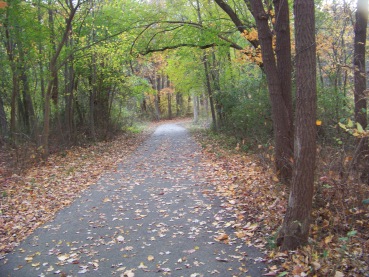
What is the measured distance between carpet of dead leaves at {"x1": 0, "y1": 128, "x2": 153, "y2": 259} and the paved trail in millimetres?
406

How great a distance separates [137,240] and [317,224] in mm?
3021

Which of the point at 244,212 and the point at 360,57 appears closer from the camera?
the point at 244,212

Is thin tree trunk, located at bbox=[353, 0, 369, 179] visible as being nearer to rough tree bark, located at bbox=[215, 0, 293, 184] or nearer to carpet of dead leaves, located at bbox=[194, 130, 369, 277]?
rough tree bark, located at bbox=[215, 0, 293, 184]

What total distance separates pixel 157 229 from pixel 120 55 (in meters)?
12.4

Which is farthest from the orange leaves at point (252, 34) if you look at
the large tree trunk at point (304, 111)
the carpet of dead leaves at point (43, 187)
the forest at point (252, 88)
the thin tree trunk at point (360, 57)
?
the large tree trunk at point (304, 111)

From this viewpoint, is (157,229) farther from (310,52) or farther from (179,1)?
(179,1)

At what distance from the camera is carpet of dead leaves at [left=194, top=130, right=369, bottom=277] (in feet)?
14.1

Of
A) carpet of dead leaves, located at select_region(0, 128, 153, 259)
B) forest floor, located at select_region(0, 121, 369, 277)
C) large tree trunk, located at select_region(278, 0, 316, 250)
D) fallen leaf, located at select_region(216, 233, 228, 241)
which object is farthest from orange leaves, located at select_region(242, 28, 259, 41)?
fallen leaf, located at select_region(216, 233, 228, 241)

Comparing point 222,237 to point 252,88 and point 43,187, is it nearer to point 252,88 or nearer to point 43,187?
point 43,187

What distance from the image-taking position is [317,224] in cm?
540

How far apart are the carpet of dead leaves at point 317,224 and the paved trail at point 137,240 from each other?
313 millimetres

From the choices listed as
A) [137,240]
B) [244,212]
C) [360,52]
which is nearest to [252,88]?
[360,52]

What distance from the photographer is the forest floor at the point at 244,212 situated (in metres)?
4.49

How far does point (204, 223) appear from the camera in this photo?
6531 millimetres
